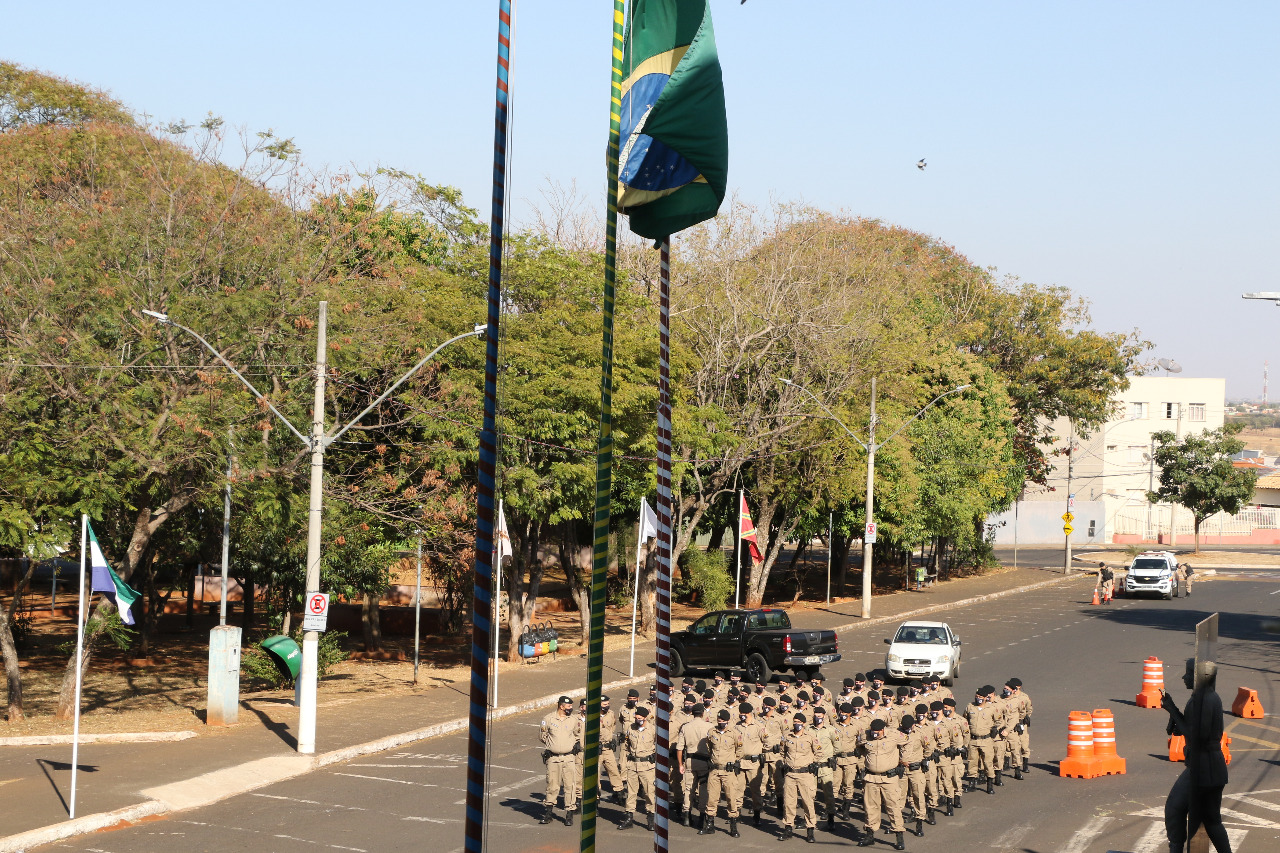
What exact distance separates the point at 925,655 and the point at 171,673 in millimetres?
16855

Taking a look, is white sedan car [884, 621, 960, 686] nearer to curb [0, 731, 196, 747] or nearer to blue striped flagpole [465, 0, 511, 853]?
curb [0, 731, 196, 747]

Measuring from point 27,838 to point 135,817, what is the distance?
152 centimetres

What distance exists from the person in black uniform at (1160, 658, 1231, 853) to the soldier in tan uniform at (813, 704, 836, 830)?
4364 millimetres

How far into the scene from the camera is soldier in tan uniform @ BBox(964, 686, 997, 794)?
55.5ft

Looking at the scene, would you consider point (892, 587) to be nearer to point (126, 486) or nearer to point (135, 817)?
point (126, 486)

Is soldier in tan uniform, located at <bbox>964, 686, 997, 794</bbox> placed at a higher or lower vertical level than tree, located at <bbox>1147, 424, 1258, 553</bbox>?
lower

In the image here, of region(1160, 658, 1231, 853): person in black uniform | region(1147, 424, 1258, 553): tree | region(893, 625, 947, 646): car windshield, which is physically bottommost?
region(893, 625, 947, 646): car windshield

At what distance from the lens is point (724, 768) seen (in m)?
15.3

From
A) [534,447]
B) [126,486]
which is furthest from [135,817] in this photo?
[534,447]

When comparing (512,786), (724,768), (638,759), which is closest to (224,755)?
(512,786)

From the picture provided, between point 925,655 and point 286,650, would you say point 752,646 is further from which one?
point 286,650

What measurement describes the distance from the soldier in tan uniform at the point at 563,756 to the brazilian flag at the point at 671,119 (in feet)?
31.8

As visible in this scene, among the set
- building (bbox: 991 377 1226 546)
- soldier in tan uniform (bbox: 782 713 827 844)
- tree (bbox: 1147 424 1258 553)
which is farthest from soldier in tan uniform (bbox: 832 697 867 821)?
building (bbox: 991 377 1226 546)

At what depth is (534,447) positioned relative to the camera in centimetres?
2875
